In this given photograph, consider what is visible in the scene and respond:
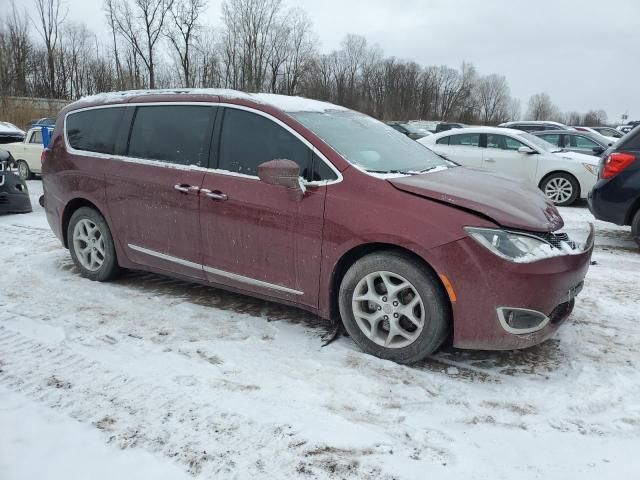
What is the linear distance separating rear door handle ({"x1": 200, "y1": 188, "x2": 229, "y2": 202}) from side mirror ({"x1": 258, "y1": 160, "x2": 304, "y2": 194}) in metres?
0.48

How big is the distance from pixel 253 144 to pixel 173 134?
837mm

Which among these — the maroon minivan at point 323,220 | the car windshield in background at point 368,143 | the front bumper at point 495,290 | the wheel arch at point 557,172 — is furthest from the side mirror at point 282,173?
the wheel arch at point 557,172

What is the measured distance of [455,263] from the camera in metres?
2.97

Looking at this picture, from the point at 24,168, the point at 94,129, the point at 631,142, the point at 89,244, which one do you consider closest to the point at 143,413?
the point at 89,244

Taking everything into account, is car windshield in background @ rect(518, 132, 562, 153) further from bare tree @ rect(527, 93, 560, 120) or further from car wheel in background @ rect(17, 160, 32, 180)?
bare tree @ rect(527, 93, 560, 120)

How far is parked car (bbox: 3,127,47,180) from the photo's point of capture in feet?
43.2

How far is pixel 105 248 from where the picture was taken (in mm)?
4715

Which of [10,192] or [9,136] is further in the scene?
[9,136]

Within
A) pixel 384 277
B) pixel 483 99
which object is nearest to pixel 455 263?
pixel 384 277

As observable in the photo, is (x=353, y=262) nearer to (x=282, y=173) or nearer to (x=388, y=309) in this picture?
(x=388, y=309)

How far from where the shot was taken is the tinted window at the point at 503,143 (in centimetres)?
1013

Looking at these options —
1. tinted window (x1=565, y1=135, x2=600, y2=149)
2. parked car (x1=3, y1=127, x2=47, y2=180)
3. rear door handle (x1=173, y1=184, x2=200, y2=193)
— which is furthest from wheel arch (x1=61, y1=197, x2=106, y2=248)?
tinted window (x1=565, y1=135, x2=600, y2=149)

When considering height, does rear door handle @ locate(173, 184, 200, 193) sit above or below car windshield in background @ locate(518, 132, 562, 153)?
below

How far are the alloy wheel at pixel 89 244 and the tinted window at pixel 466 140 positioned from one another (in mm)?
7973
